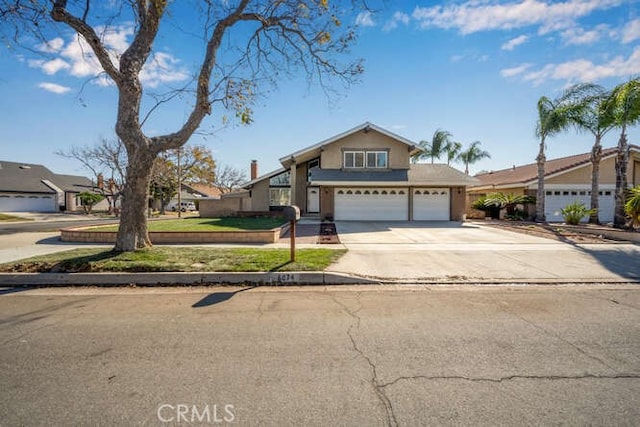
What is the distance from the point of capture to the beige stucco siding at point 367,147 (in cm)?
1994

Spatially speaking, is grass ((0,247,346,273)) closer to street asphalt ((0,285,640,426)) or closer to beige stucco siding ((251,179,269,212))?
street asphalt ((0,285,640,426))

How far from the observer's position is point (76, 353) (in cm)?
335

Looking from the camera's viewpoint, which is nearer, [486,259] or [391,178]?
[486,259]

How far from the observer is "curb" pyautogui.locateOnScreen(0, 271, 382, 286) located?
618 centimetres

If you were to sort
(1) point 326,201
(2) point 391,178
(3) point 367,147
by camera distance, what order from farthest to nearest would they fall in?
(3) point 367,147 < (1) point 326,201 < (2) point 391,178

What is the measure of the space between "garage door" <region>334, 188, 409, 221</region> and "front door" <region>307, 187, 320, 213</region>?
3645 mm

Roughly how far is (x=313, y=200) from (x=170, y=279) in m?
16.8

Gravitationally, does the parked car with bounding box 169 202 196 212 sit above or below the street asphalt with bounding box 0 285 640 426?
above

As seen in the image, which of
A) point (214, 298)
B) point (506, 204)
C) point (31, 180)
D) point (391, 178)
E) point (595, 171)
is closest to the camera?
point (214, 298)

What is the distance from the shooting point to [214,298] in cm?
527

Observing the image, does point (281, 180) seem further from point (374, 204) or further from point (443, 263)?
point (443, 263)

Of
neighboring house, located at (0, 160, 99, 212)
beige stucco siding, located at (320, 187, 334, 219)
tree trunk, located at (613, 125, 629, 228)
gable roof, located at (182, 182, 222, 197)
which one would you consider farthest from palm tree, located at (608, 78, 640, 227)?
gable roof, located at (182, 182, 222, 197)

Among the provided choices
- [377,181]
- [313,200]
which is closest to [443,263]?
[377,181]

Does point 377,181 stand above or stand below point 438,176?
below
